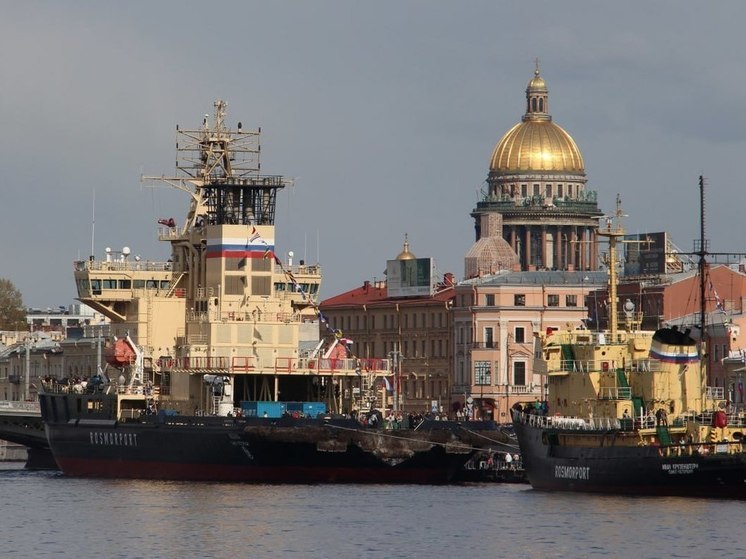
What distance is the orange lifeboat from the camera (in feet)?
339

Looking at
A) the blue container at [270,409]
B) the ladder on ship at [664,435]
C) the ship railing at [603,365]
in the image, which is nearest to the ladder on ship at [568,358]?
the ship railing at [603,365]

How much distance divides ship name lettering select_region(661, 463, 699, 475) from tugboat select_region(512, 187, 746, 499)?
33 mm

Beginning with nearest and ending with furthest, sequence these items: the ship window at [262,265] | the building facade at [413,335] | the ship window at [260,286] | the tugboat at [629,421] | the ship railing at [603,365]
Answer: the tugboat at [629,421] → the ship railing at [603,365] → the ship window at [260,286] → the ship window at [262,265] → the building facade at [413,335]

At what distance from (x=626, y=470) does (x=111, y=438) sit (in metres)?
24.3

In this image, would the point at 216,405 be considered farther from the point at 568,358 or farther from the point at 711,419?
the point at 711,419

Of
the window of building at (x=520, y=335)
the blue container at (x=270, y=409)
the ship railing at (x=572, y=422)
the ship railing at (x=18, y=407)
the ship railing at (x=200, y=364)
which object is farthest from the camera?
the window of building at (x=520, y=335)

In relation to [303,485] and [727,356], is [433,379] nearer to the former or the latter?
[727,356]

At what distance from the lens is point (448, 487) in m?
96.6

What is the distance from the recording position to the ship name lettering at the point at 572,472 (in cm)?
8910

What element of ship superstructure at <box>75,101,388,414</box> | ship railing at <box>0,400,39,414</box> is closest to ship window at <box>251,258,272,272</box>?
ship superstructure at <box>75,101,388,414</box>

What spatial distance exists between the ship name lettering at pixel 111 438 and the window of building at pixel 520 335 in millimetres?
66148

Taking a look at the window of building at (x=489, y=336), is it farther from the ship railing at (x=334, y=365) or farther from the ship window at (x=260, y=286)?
the ship railing at (x=334, y=365)

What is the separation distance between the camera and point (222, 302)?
102875 millimetres

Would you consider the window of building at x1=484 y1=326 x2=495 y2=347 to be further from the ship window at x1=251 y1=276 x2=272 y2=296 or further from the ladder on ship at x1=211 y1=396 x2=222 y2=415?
the ladder on ship at x1=211 y1=396 x2=222 y2=415
